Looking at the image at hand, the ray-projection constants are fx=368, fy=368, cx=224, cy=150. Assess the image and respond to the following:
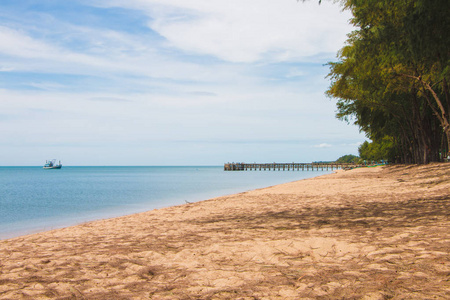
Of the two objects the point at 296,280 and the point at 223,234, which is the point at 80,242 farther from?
the point at 296,280

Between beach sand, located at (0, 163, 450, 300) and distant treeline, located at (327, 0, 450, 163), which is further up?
distant treeline, located at (327, 0, 450, 163)

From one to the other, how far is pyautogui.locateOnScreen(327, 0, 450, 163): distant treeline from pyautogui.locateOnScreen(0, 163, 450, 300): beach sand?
19.2 feet

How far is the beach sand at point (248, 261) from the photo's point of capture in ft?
13.1

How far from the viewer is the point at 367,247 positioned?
5.54 meters

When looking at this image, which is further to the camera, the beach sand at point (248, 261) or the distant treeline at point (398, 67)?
the distant treeline at point (398, 67)

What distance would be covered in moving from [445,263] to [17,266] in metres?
5.88

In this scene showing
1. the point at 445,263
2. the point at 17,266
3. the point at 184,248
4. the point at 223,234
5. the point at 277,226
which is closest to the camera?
the point at 445,263

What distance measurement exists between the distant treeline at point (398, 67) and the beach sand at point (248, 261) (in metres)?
5.86

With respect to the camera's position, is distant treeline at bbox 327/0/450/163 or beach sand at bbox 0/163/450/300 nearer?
beach sand at bbox 0/163/450/300

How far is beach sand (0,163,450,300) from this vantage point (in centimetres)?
400

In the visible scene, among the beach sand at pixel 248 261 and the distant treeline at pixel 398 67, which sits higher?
the distant treeline at pixel 398 67

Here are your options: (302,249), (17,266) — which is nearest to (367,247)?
(302,249)

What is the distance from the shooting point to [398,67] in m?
21.4

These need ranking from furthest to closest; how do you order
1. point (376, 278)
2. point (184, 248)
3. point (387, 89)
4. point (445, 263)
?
1. point (387, 89)
2. point (184, 248)
3. point (445, 263)
4. point (376, 278)
